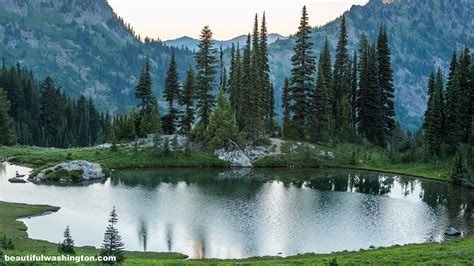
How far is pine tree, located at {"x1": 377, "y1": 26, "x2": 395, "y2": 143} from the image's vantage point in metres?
116

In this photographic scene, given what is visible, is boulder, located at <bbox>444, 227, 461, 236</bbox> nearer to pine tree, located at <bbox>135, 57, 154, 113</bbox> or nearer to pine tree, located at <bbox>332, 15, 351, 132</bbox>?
pine tree, located at <bbox>332, 15, 351, 132</bbox>

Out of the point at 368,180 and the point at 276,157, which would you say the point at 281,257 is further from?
the point at 276,157

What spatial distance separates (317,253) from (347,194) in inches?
1212

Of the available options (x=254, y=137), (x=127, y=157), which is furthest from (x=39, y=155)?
(x=254, y=137)

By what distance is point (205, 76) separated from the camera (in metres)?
108

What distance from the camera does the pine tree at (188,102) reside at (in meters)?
108

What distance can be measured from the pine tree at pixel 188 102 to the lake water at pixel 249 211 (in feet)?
72.9

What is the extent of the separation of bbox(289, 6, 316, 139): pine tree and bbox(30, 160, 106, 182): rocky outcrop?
4402 centimetres

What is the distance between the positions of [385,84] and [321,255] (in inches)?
3350

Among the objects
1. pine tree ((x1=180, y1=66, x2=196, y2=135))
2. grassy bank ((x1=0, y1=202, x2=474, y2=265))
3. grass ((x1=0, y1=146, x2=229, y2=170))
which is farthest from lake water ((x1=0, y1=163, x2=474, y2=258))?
pine tree ((x1=180, y1=66, x2=196, y2=135))

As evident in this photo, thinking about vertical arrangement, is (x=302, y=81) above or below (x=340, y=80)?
below

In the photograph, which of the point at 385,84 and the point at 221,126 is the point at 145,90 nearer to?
the point at 221,126

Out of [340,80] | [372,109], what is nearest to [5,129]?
[340,80]

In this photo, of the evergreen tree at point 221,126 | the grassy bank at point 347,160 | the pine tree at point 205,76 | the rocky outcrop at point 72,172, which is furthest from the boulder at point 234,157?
the rocky outcrop at point 72,172
